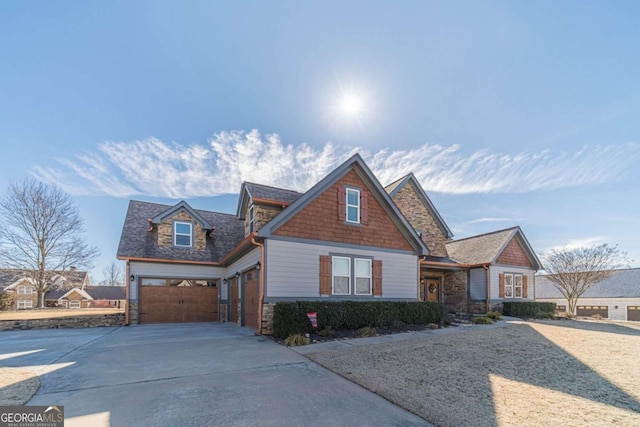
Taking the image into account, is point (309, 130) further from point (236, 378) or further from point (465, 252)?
point (465, 252)

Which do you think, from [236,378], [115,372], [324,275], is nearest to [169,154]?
[324,275]

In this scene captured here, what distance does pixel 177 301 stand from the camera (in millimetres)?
17094

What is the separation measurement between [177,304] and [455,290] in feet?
56.4

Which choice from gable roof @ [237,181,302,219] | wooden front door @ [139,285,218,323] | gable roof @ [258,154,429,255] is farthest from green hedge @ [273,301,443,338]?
wooden front door @ [139,285,218,323]

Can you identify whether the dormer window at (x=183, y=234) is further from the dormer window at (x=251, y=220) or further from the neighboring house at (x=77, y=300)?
the neighboring house at (x=77, y=300)

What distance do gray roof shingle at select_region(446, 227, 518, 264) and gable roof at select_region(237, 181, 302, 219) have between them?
12691mm

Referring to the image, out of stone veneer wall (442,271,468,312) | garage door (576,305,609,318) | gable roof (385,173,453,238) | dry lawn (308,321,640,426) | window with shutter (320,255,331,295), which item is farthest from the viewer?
garage door (576,305,609,318)

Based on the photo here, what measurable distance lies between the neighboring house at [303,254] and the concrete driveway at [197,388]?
12.3 feet

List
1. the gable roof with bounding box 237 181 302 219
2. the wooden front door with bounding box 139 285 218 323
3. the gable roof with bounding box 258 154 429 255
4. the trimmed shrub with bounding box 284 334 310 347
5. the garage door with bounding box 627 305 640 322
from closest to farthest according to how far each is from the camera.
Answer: the trimmed shrub with bounding box 284 334 310 347 → the gable roof with bounding box 258 154 429 255 → the gable roof with bounding box 237 181 302 219 → the wooden front door with bounding box 139 285 218 323 → the garage door with bounding box 627 305 640 322

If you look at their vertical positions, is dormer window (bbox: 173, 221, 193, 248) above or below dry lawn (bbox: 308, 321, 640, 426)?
above

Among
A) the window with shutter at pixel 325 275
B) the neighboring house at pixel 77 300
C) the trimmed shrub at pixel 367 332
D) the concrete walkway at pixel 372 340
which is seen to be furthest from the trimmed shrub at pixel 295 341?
the neighboring house at pixel 77 300

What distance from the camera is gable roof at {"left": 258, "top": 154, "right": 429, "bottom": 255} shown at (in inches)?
461

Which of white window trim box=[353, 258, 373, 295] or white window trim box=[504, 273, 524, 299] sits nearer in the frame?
white window trim box=[353, 258, 373, 295]

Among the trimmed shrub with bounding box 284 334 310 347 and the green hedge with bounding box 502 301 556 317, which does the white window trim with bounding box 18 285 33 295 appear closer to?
the trimmed shrub with bounding box 284 334 310 347
